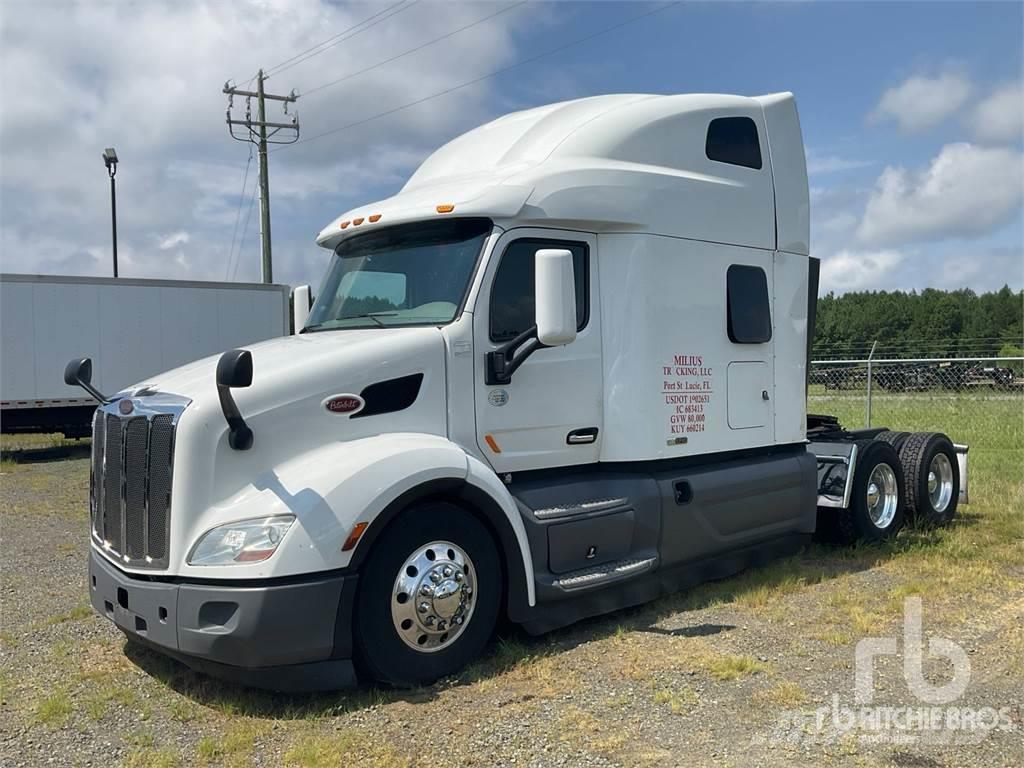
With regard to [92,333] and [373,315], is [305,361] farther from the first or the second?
[92,333]

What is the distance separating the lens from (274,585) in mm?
4230

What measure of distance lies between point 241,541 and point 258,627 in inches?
16.4

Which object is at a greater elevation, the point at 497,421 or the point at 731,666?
the point at 497,421

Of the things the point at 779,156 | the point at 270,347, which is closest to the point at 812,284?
the point at 779,156

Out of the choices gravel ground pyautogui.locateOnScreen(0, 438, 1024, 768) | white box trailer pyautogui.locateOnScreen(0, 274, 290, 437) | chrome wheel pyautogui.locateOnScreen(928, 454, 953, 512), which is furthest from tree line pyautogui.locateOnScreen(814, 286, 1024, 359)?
gravel ground pyautogui.locateOnScreen(0, 438, 1024, 768)

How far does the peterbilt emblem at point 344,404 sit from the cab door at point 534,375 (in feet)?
2.50

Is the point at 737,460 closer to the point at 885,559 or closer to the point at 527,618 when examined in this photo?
the point at 885,559

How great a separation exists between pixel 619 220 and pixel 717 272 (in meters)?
1.08

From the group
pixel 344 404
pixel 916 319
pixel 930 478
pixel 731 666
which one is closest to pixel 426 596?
pixel 344 404

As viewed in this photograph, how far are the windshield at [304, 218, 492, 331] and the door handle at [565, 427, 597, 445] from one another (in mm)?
1169

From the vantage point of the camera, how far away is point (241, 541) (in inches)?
169

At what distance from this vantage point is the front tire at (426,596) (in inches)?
179

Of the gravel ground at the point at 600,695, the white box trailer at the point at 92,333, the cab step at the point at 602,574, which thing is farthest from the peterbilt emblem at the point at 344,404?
the white box trailer at the point at 92,333

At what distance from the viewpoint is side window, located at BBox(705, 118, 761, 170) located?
6.65 meters
